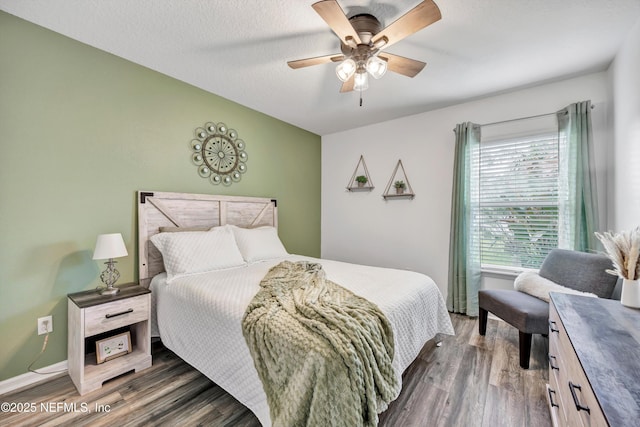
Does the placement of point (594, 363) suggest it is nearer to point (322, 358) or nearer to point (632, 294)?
point (632, 294)

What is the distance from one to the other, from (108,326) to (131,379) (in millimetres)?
438

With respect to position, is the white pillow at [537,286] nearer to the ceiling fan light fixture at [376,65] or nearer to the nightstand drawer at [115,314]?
the ceiling fan light fixture at [376,65]

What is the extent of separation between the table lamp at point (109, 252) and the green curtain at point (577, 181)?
3.98m

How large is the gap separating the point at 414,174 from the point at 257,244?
230cm

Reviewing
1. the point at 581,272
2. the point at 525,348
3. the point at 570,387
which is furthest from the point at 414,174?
the point at 570,387

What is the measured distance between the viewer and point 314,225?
4.48 meters

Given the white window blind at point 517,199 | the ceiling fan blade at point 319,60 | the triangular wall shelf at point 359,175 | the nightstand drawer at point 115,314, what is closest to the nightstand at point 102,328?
the nightstand drawer at point 115,314

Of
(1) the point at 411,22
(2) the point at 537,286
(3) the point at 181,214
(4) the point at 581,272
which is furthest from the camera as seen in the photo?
(3) the point at 181,214

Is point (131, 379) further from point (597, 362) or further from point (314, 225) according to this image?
point (314, 225)

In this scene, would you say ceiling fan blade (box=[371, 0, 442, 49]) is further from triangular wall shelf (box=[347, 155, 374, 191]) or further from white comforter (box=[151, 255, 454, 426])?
triangular wall shelf (box=[347, 155, 374, 191])

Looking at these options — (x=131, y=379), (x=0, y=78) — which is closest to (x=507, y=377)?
(x=131, y=379)

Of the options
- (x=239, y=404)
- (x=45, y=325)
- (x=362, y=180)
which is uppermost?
(x=362, y=180)

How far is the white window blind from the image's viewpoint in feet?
8.95

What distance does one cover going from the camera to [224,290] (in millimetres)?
1873
